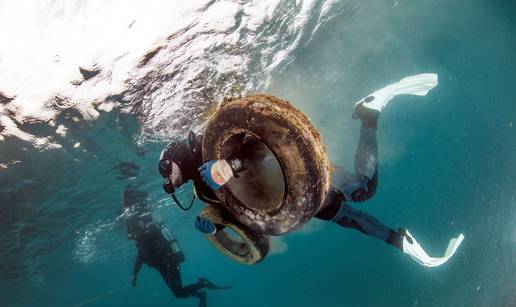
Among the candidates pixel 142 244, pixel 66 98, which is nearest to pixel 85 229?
pixel 142 244

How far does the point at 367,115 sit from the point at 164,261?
45.1ft

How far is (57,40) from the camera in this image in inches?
263

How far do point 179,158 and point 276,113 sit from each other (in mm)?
2224

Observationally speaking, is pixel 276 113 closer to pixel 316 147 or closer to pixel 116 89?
pixel 316 147

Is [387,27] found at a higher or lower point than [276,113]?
lower

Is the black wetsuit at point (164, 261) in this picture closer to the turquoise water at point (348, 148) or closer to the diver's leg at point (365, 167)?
the turquoise water at point (348, 148)

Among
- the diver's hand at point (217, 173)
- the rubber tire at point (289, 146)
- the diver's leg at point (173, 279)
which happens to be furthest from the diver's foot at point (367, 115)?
the diver's leg at point (173, 279)

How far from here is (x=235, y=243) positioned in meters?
4.41

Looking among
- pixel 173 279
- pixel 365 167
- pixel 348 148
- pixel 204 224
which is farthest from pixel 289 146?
pixel 348 148

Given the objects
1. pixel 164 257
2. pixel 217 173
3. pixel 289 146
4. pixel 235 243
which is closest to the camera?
pixel 289 146

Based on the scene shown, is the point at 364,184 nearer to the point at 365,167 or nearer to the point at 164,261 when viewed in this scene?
the point at 365,167

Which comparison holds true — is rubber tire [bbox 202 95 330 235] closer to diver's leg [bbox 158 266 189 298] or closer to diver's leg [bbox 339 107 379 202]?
diver's leg [bbox 339 107 379 202]

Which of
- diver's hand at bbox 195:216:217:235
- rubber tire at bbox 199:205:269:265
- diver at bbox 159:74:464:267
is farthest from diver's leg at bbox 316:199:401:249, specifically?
diver's hand at bbox 195:216:217:235

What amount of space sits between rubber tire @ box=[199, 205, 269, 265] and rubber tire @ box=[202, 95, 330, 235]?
630mm
